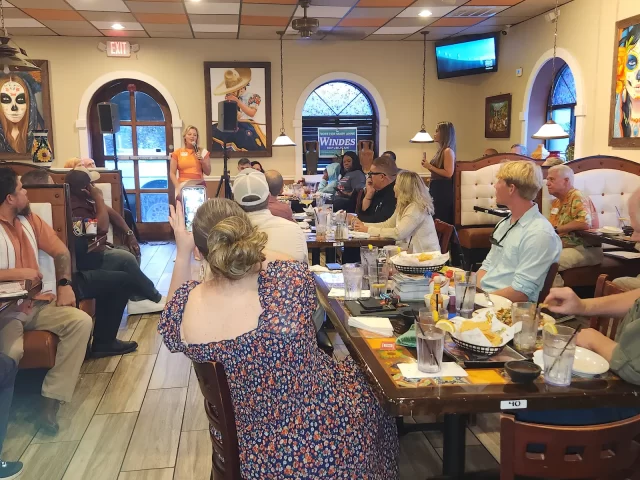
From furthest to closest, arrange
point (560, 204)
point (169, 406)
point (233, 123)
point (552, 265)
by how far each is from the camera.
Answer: point (233, 123) → point (560, 204) → point (169, 406) → point (552, 265)

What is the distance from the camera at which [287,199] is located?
22.0ft

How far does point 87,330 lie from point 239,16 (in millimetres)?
5274

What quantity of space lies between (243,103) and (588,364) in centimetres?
794

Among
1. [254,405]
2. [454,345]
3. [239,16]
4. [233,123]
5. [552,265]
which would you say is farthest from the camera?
[239,16]

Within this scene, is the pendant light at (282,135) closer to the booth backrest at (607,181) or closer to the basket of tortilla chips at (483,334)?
the booth backrest at (607,181)

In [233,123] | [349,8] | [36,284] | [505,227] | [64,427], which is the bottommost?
[64,427]

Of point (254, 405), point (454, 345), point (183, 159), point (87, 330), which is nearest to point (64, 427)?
point (87, 330)

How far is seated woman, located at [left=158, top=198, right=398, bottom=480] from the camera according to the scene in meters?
1.68

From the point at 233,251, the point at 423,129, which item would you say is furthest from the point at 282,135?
the point at 233,251

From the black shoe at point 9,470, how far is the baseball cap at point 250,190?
5.24ft

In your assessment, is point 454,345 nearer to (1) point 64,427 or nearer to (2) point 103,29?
(1) point 64,427

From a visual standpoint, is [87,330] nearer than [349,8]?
Yes

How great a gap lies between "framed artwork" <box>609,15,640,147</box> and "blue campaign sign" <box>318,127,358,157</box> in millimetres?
4650

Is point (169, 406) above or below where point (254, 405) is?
below
